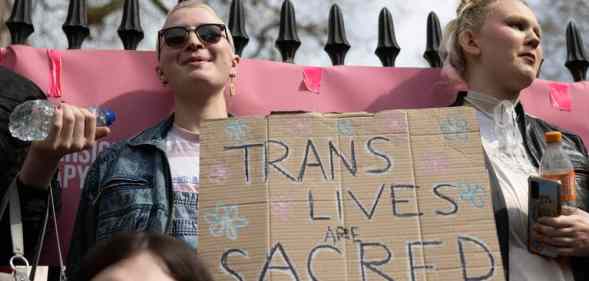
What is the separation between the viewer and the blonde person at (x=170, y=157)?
247 cm

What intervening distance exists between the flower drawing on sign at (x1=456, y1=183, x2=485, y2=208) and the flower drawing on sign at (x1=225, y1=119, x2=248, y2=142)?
587mm

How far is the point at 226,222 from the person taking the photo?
6.61 ft

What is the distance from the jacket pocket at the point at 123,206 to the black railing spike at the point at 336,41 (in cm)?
151

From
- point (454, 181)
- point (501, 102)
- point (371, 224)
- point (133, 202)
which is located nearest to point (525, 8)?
point (501, 102)

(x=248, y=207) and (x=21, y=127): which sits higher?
(x=21, y=127)

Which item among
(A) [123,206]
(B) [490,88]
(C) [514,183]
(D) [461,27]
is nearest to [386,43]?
(D) [461,27]

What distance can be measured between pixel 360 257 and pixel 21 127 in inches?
Answer: 48.4

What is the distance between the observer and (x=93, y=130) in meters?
2.31

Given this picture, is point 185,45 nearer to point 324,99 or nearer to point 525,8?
point 324,99

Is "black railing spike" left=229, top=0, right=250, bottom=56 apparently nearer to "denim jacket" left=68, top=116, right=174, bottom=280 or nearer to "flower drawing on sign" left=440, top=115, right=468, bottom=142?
"denim jacket" left=68, top=116, right=174, bottom=280

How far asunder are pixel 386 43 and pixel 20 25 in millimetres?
1694

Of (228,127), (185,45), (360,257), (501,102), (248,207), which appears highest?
(185,45)

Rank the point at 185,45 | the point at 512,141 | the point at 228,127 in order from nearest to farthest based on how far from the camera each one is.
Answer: the point at 228,127 < the point at 512,141 < the point at 185,45

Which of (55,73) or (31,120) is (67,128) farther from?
(55,73)
